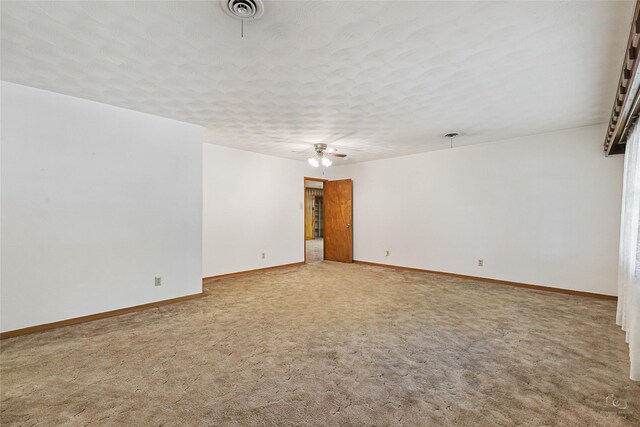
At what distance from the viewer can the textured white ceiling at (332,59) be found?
189 centimetres

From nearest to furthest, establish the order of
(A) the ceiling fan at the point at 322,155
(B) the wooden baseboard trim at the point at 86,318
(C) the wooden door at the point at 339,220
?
1. (B) the wooden baseboard trim at the point at 86,318
2. (A) the ceiling fan at the point at 322,155
3. (C) the wooden door at the point at 339,220

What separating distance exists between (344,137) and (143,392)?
416cm

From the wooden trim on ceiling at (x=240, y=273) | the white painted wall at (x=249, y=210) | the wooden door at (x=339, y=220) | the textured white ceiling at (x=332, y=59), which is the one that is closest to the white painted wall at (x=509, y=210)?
the wooden door at (x=339, y=220)

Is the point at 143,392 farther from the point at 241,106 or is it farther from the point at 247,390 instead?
the point at 241,106

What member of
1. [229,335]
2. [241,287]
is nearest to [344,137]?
[241,287]

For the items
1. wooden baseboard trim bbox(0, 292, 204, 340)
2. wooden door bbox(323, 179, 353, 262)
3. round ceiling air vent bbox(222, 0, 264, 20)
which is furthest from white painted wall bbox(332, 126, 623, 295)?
round ceiling air vent bbox(222, 0, 264, 20)

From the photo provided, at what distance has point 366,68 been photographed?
2568mm

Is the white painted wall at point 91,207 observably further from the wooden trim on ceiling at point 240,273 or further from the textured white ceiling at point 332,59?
the wooden trim on ceiling at point 240,273

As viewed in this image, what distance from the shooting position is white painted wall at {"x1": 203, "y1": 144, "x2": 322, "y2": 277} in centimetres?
545

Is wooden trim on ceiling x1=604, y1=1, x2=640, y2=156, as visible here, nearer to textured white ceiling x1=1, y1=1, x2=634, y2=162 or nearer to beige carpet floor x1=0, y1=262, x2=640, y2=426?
textured white ceiling x1=1, y1=1, x2=634, y2=162

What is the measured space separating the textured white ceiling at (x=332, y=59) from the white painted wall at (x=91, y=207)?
34cm

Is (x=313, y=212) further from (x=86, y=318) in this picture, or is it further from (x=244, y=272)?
(x=86, y=318)

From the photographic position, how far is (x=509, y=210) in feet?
16.7

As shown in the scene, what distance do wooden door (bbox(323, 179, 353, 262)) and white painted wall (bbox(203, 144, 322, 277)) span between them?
956 millimetres
